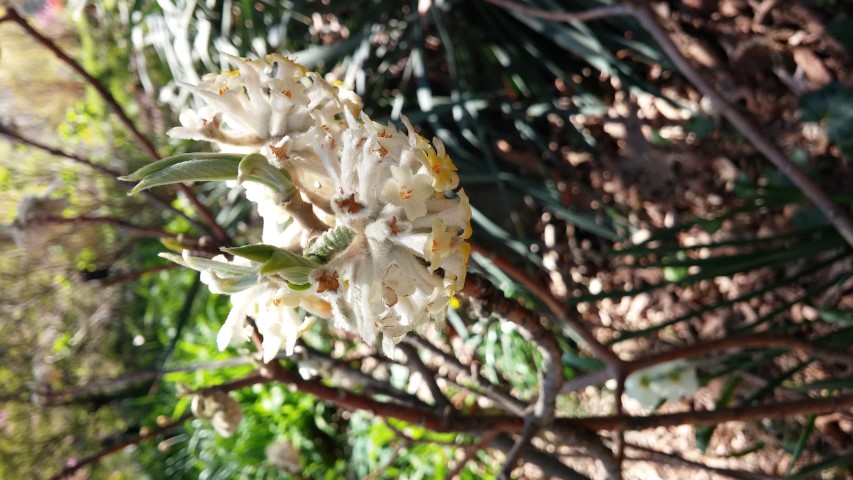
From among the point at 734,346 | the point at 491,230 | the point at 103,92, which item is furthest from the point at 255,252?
the point at 491,230

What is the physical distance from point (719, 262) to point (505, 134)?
688 millimetres

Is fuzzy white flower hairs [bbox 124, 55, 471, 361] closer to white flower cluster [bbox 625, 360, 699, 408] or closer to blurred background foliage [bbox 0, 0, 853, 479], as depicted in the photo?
blurred background foliage [bbox 0, 0, 853, 479]

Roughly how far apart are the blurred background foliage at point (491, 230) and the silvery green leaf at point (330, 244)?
0.18m

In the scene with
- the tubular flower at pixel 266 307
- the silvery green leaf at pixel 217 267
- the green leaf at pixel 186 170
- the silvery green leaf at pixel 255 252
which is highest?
the green leaf at pixel 186 170

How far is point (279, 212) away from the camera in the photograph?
402 millimetres

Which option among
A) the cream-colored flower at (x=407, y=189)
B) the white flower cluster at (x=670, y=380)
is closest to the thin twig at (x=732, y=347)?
the white flower cluster at (x=670, y=380)

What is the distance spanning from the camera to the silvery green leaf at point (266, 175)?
0.37 metres

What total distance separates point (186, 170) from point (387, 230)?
11 cm

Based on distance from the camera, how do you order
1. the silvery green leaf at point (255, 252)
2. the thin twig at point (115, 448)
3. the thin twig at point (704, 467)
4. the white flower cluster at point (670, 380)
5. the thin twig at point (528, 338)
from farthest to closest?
the white flower cluster at point (670, 380)
the thin twig at point (704, 467)
the thin twig at point (115, 448)
the thin twig at point (528, 338)
the silvery green leaf at point (255, 252)

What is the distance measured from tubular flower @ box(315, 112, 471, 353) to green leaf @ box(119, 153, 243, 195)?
0.06 m

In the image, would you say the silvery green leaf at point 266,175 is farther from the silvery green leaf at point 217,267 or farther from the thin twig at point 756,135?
the thin twig at point 756,135

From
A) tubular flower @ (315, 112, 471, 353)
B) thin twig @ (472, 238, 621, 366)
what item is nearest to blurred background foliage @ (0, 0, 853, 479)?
thin twig @ (472, 238, 621, 366)

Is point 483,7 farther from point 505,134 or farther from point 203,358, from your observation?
point 203,358

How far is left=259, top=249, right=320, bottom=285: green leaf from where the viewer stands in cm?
32
